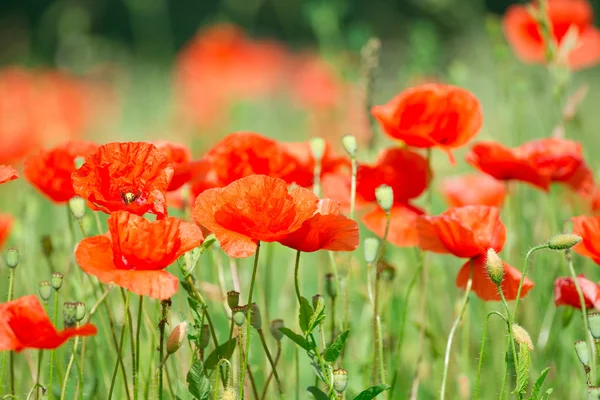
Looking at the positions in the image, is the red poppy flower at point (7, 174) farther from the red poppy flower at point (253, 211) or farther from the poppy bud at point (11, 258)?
the red poppy flower at point (253, 211)

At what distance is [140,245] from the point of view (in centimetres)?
98

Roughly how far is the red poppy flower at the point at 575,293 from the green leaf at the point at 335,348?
35cm

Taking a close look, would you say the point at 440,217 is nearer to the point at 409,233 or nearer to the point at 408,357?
the point at 409,233

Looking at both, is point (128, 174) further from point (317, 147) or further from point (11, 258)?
point (317, 147)

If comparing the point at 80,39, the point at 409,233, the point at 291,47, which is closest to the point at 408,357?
the point at 409,233

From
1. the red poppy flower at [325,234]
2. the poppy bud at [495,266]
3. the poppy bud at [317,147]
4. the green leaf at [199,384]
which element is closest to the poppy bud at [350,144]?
the poppy bud at [317,147]

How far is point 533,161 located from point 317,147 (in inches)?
14.5

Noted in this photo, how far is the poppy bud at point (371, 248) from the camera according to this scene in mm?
1146

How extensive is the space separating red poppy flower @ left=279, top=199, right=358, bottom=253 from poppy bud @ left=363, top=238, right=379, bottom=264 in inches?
2.9

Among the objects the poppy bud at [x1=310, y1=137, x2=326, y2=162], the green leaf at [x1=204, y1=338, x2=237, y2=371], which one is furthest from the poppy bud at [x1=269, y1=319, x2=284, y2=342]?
the poppy bud at [x1=310, y1=137, x2=326, y2=162]

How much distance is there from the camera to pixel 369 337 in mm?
1563

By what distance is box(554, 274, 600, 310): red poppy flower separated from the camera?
1.18 metres

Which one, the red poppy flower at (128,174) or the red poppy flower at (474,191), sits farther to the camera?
the red poppy flower at (474,191)

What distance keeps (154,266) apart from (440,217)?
400mm
